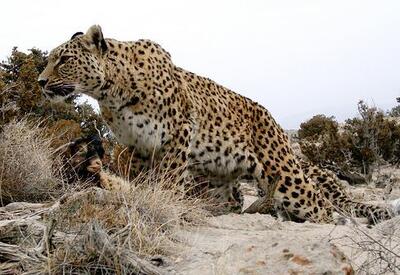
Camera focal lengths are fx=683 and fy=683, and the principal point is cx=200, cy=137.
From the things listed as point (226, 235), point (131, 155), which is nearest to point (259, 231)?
point (226, 235)

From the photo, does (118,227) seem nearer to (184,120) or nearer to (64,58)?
(184,120)

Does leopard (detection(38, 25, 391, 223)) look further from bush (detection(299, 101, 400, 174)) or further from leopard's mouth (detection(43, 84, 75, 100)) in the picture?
bush (detection(299, 101, 400, 174))

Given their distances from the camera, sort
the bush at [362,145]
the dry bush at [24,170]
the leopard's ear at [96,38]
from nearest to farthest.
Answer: the dry bush at [24,170]
the leopard's ear at [96,38]
the bush at [362,145]

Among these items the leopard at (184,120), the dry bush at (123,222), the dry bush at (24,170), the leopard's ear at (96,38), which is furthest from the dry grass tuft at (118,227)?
the leopard's ear at (96,38)

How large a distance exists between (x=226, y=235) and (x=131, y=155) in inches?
74.3

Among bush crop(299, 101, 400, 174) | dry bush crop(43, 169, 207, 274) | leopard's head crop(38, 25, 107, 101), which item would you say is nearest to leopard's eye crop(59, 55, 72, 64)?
leopard's head crop(38, 25, 107, 101)

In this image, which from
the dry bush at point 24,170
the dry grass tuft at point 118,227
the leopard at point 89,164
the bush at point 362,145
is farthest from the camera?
the bush at point 362,145

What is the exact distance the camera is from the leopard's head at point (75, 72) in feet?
24.7

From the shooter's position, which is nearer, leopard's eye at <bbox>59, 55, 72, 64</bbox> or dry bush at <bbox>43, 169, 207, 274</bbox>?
dry bush at <bbox>43, 169, 207, 274</bbox>

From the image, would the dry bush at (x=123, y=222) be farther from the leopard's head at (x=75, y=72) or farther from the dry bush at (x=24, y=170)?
the leopard's head at (x=75, y=72)

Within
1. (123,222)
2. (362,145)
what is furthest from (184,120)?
(362,145)

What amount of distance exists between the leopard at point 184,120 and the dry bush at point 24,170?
762mm

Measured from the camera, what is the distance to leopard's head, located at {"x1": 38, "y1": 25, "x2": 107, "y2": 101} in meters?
7.53

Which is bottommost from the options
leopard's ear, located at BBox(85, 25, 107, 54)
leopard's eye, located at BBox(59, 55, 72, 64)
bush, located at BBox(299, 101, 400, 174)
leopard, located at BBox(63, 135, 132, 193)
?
leopard, located at BBox(63, 135, 132, 193)
